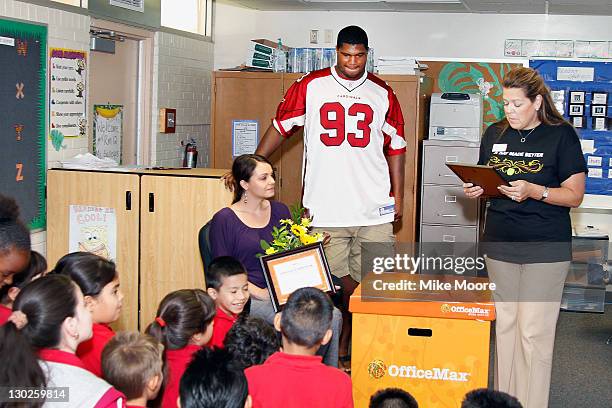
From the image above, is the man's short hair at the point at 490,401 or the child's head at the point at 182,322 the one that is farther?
the child's head at the point at 182,322

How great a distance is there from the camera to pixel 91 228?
17.2 ft

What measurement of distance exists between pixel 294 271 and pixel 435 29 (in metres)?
4.77

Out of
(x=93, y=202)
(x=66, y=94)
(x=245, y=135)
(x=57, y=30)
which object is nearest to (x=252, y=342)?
(x=93, y=202)

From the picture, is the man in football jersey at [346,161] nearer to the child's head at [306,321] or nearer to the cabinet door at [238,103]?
the child's head at [306,321]

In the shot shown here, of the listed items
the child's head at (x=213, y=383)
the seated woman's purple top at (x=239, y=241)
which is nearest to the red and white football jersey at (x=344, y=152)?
the seated woman's purple top at (x=239, y=241)

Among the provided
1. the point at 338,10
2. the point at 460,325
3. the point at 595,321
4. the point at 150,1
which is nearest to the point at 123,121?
the point at 150,1

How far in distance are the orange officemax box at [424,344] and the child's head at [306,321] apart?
667mm

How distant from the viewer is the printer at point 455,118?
23.2ft

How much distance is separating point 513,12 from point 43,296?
6286 millimetres

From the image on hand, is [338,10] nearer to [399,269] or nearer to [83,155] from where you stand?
[83,155]

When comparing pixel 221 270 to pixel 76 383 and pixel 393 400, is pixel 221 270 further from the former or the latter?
pixel 76 383

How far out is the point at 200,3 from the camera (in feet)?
24.0

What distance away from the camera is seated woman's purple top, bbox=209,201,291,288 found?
4.25 meters

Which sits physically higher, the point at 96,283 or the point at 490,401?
the point at 96,283
